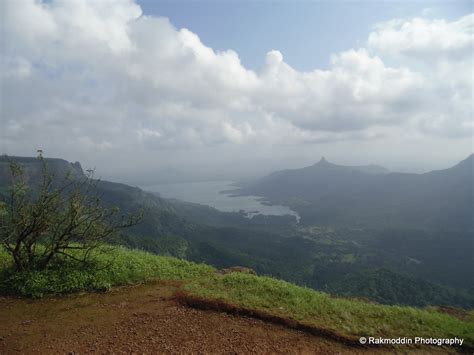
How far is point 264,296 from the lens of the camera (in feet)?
28.3

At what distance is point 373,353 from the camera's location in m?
6.44

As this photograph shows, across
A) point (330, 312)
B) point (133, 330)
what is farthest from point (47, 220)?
point (330, 312)

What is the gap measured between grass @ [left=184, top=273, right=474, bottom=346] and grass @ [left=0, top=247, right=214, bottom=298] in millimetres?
1496

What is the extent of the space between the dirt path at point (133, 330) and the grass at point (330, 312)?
0.70m

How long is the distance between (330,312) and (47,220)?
8.94 m

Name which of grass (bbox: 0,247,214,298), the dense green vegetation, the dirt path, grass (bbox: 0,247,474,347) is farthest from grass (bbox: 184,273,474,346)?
the dense green vegetation

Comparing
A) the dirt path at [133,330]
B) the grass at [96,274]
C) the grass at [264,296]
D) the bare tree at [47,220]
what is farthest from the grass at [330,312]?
the bare tree at [47,220]

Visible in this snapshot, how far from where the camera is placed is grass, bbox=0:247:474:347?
7.52 m

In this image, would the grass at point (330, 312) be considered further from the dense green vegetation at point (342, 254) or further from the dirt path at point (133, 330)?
the dense green vegetation at point (342, 254)

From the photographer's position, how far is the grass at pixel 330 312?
7398 mm

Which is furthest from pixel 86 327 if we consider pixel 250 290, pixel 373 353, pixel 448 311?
pixel 448 311

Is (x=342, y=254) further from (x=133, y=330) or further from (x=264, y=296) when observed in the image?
(x=133, y=330)

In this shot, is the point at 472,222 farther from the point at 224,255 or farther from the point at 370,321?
the point at 370,321

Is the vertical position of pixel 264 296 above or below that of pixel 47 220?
below
